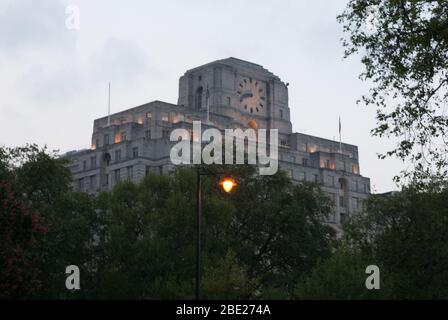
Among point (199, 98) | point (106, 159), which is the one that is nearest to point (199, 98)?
point (199, 98)

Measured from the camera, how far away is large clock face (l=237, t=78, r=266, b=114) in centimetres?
15788

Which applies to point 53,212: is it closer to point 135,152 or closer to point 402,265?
point 402,265

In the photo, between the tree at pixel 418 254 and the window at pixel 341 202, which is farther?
the window at pixel 341 202

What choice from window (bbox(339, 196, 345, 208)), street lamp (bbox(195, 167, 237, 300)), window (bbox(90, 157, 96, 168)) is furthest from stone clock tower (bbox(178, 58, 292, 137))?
street lamp (bbox(195, 167, 237, 300))

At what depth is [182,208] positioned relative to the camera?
61.0 meters

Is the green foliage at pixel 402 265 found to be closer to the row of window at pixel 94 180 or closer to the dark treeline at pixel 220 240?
the dark treeline at pixel 220 240

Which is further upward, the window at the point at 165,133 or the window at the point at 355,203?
the window at the point at 165,133

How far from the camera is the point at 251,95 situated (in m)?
158

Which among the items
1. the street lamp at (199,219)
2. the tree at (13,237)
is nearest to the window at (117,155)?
the tree at (13,237)

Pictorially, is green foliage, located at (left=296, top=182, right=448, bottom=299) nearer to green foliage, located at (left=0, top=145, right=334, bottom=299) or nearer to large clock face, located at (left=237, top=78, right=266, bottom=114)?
green foliage, located at (left=0, top=145, right=334, bottom=299)

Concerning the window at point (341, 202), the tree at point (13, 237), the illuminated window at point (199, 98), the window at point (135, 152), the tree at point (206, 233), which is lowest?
the tree at point (13, 237)

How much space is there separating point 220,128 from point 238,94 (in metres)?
17.0

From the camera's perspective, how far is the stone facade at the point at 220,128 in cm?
13425
